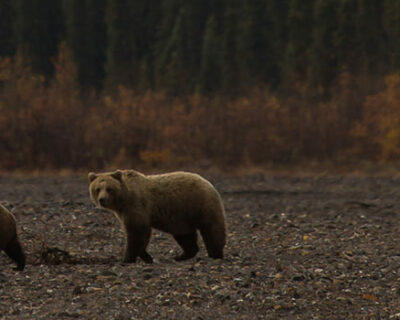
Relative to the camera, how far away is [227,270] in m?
8.55

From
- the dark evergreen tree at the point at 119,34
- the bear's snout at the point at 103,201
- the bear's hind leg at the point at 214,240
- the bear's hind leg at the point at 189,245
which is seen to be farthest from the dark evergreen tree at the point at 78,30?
the bear's snout at the point at 103,201

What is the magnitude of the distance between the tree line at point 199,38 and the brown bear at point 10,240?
127ft

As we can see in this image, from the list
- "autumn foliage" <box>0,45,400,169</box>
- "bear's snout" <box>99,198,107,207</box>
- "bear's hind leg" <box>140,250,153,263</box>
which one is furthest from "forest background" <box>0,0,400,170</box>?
"bear's snout" <box>99,198,107,207</box>

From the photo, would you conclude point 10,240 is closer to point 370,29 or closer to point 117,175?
point 117,175

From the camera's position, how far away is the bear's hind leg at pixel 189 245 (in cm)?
984

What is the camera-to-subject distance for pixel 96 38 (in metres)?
61.2

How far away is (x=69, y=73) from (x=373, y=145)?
11.8m

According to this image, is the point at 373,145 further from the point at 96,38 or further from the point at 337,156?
the point at 96,38

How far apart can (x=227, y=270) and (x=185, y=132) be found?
1975cm

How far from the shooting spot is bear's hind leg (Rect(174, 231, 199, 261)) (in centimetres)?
984

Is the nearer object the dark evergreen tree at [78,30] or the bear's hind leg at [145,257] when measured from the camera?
the bear's hind leg at [145,257]

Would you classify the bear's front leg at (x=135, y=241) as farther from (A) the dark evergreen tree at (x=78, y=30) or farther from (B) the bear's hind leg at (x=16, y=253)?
(A) the dark evergreen tree at (x=78, y=30)

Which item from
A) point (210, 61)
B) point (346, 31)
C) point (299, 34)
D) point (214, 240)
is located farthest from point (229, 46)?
point (214, 240)

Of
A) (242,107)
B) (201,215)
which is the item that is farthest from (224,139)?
(201,215)
